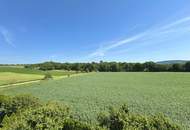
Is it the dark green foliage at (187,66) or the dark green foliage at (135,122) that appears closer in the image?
the dark green foliage at (135,122)

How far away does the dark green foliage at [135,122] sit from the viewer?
1291 centimetres

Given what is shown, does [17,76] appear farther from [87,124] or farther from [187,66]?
[187,66]

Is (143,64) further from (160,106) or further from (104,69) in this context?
(160,106)

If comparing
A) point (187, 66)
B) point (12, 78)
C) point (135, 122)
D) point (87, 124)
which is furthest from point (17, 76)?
point (135, 122)

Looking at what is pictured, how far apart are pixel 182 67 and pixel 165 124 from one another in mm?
113860

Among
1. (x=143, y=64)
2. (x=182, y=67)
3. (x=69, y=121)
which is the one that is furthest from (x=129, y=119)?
(x=143, y=64)

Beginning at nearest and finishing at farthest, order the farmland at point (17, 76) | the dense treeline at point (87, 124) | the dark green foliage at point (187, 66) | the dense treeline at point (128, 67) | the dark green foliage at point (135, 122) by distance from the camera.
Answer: the dark green foliage at point (135, 122)
the dense treeline at point (87, 124)
the farmland at point (17, 76)
the dark green foliage at point (187, 66)
the dense treeline at point (128, 67)

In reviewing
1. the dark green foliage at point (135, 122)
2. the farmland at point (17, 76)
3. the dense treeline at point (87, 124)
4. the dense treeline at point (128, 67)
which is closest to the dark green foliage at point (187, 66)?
the dense treeline at point (128, 67)

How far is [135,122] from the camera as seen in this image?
1347cm

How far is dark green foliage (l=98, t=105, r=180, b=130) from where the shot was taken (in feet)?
42.4

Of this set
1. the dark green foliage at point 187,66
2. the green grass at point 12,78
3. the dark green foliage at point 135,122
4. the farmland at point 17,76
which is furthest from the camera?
the dark green foliage at point 187,66

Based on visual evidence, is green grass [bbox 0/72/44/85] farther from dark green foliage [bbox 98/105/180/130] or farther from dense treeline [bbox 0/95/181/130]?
dark green foliage [bbox 98/105/180/130]

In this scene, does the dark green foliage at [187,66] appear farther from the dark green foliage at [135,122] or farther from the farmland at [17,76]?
the dark green foliage at [135,122]

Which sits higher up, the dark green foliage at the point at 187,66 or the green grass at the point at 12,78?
the dark green foliage at the point at 187,66
